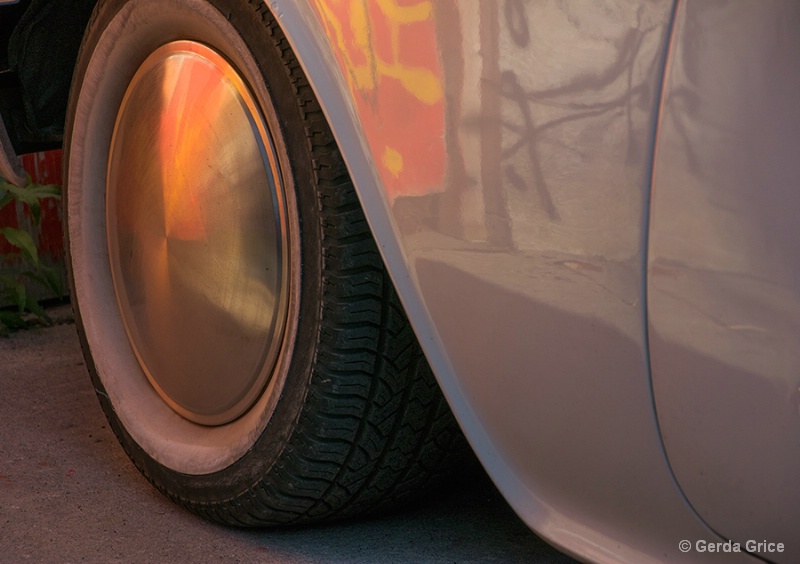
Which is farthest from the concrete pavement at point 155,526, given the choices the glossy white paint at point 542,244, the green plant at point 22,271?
the green plant at point 22,271

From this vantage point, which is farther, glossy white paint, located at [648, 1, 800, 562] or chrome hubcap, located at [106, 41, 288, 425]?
chrome hubcap, located at [106, 41, 288, 425]

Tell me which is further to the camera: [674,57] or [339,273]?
[339,273]

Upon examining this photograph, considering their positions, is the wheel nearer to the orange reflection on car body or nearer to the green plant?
the orange reflection on car body

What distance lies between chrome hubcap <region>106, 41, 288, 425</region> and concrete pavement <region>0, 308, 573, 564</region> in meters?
0.21

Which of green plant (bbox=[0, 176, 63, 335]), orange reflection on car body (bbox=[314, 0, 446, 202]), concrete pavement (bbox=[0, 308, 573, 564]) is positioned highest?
orange reflection on car body (bbox=[314, 0, 446, 202])

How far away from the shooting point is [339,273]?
1394mm

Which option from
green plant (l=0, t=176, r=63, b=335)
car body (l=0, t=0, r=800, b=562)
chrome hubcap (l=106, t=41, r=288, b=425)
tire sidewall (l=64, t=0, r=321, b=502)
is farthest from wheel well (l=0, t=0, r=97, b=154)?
car body (l=0, t=0, r=800, b=562)

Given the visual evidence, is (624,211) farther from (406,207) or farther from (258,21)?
(258,21)

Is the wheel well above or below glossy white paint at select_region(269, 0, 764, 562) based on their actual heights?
above

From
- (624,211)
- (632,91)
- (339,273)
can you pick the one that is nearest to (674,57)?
(632,91)

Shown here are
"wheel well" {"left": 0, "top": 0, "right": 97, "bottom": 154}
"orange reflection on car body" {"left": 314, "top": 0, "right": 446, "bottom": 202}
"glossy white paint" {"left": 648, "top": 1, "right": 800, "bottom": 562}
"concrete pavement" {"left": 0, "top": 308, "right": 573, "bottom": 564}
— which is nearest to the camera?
"glossy white paint" {"left": 648, "top": 1, "right": 800, "bottom": 562}

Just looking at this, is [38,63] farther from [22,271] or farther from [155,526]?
[22,271]

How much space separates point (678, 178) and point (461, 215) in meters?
0.27

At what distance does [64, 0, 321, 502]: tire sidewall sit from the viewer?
141 cm
